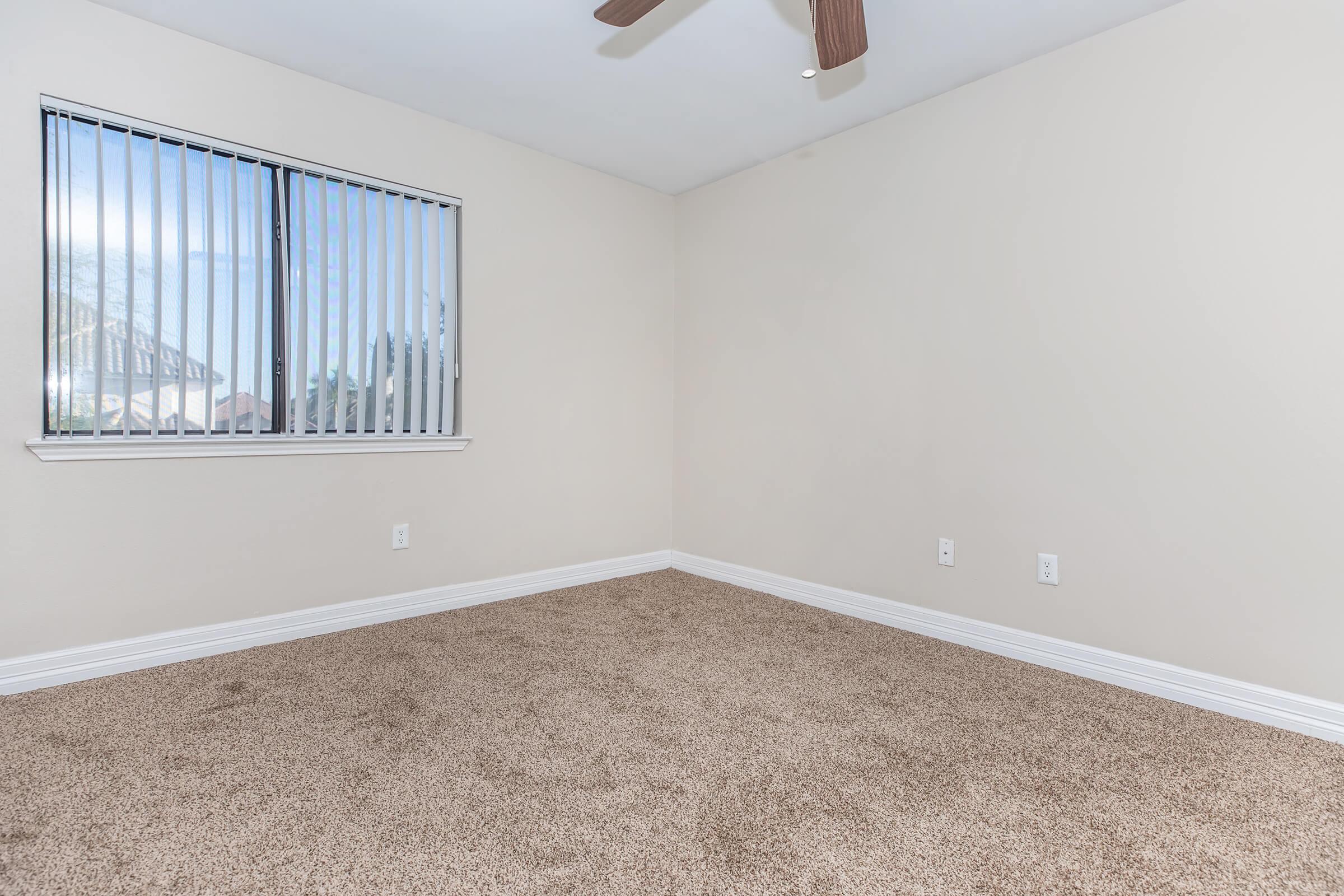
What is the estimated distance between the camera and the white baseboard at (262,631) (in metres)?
2.19

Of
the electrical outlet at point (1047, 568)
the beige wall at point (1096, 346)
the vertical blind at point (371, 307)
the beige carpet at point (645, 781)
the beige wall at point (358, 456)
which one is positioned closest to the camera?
the beige carpet at point (645, 781)

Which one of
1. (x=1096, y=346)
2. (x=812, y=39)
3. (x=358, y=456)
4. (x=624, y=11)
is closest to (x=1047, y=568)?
(x=1096, y=346)

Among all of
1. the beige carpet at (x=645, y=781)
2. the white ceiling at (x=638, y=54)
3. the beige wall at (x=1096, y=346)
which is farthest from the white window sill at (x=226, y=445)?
the beige wall at (x=1096, y=346)

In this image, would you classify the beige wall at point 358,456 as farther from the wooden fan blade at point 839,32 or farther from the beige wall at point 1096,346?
the wooden fan blade at point 839,32

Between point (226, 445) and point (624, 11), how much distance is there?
2.14m

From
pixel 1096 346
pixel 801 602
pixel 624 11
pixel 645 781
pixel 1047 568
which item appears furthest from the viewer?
pixel 801 602

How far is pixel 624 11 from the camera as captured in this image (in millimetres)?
1763

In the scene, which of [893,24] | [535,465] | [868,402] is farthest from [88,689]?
[893,24]

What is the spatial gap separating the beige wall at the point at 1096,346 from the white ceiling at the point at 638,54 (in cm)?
19

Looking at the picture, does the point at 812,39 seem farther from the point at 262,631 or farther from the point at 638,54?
the point at 262,631

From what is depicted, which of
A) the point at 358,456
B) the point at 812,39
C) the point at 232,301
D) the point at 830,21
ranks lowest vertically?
the point at 358,456

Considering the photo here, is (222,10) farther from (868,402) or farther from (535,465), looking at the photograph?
(868,402)

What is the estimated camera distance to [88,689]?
85.1 inches

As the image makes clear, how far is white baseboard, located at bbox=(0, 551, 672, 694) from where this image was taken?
219cm
